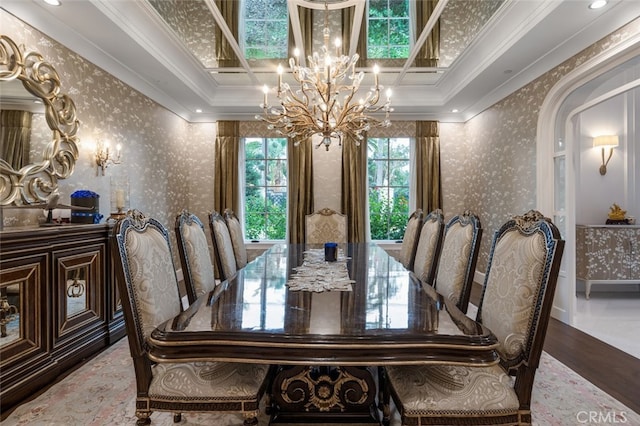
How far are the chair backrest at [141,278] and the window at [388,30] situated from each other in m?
4.37

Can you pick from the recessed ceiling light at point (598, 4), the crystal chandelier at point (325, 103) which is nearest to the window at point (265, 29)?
the crystal chandelier at point (325, 103)

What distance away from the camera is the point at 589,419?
174cm

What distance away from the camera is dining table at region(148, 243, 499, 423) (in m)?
1.02

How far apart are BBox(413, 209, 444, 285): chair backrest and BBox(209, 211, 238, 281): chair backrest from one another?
54.0 inches

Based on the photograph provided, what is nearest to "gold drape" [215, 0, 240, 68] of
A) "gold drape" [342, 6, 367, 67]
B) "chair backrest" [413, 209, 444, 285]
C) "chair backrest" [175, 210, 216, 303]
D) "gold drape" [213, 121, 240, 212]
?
"gold drape" [213, 121, 240, 212]

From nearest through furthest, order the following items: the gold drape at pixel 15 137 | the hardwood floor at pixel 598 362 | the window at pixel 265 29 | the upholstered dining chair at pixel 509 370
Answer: the upholstered dining chair at pixel 509 370 → the hardwood floor at pixel 598 362 → the gold drape at pixel 15 137 → the window at pixel 265 29

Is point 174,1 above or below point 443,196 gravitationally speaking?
above

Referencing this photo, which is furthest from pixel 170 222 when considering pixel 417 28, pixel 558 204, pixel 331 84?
pixel 558 204

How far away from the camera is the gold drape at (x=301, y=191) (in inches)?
205

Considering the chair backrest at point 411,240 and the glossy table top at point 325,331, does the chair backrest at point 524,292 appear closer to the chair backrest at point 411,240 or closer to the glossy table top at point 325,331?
the glossy table top at point 325,331

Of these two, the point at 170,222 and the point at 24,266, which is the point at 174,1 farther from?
the point at 24,266

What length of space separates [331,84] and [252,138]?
315cm

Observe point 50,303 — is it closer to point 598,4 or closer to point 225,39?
point 225,39

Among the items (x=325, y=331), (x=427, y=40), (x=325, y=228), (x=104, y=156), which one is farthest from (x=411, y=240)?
(x=427, y=40)
